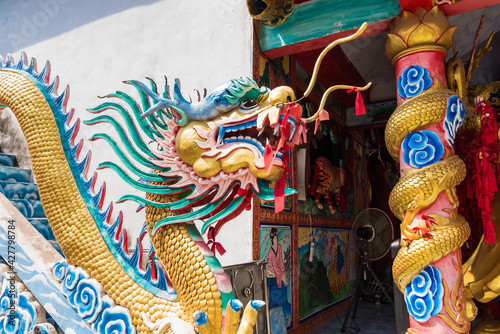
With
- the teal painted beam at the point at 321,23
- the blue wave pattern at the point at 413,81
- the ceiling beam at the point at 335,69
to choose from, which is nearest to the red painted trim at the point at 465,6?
the teal painted beam at the point at 321,23

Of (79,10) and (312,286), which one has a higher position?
(79,10)

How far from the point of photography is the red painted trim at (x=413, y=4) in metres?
2.97

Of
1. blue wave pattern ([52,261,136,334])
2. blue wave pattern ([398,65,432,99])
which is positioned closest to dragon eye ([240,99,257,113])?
blue wave pattern ([52,261,136,334])

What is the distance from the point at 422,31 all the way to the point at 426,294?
198cm

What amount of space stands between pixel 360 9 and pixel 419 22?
1.57 ft

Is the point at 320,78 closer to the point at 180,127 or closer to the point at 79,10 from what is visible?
the point at 79,10

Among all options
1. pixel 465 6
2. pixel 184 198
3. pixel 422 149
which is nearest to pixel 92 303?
pixel 184 198

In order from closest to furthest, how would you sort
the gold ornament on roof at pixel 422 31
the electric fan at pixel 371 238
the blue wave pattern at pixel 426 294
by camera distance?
the blue wave pattern at pixel 426 294 < the gold ornament on roof at pixel 422 31 < the electric fan at pixel 371 238

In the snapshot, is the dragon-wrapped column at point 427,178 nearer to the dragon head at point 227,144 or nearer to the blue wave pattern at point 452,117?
the blue wave pattern at point 452,117

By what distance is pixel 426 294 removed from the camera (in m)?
2.76

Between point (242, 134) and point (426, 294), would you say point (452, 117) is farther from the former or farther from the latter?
point (242, 134)

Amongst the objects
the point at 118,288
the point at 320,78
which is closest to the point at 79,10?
the point at 320,78

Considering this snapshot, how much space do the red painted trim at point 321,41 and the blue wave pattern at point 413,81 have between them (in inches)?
17.5

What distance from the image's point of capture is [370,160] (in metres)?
7.91
